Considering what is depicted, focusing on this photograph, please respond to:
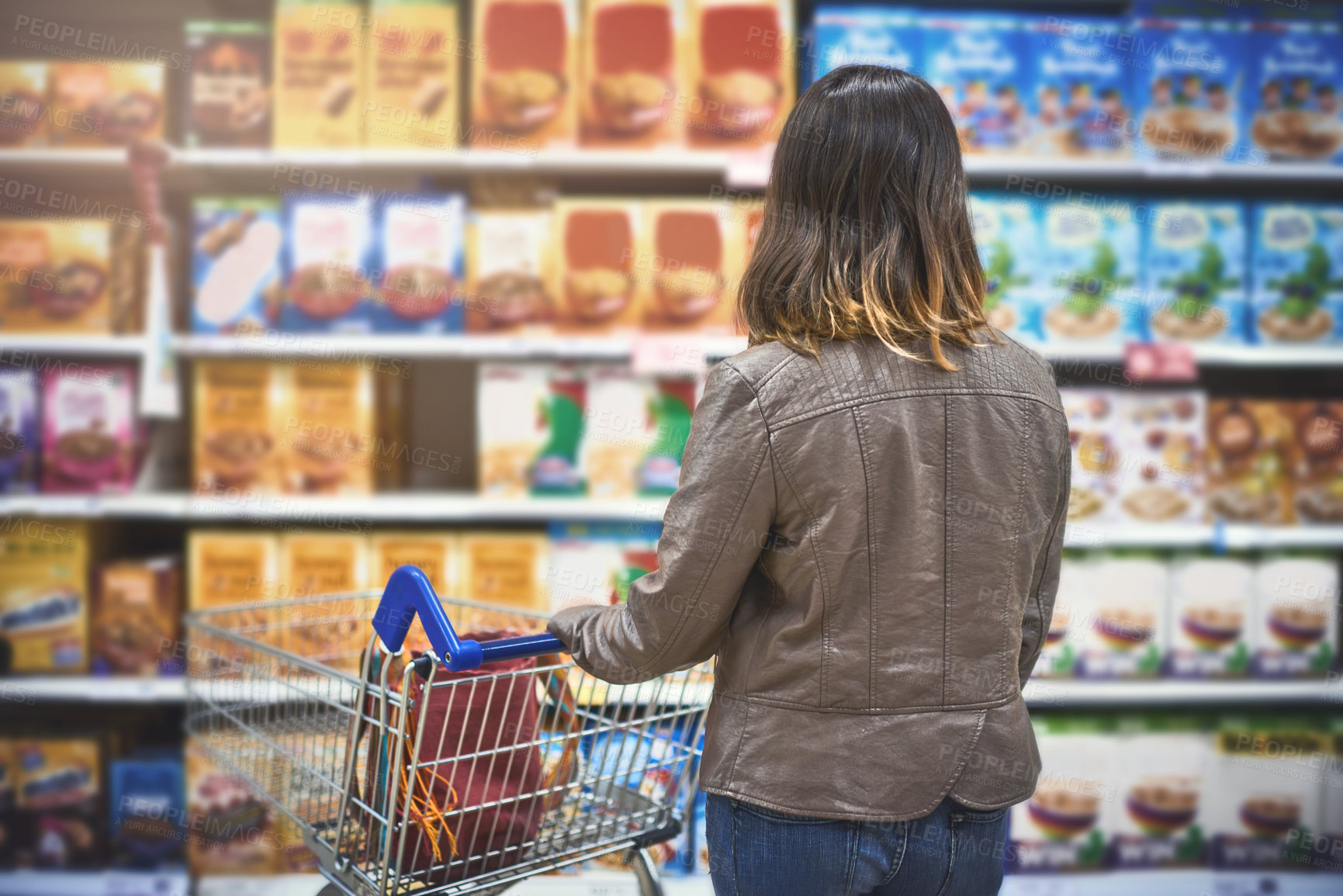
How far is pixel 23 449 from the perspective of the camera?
7.38ft

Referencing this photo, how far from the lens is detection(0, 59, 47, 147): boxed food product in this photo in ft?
7.28

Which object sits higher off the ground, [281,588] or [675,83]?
[675,83]

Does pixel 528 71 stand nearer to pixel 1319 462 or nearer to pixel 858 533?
pixel 858 533

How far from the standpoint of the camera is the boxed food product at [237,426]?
225cm

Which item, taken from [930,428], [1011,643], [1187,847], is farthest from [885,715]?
[1187,847]

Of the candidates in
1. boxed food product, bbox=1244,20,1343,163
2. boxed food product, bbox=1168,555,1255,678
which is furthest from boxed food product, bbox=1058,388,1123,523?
boxed food product, bbox=1244,20,1343,163

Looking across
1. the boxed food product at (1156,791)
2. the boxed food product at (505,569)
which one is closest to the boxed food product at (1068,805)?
the boxed food product at (1156,791)

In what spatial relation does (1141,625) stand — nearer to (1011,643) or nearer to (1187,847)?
(1187,847)

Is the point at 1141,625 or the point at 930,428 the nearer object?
the point at 930,428

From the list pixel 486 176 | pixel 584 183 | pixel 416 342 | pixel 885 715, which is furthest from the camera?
pixel 584 183

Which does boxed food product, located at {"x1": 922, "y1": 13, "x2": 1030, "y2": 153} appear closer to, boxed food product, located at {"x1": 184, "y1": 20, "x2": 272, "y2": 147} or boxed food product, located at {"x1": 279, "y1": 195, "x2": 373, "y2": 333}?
boxed food product, located at {"x1": 279, "y1": 195, "x2": 373, "y2": 333}

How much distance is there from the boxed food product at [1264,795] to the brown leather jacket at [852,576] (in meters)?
1.70

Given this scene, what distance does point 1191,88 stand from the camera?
2303mm

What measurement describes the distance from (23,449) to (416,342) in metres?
0.94
